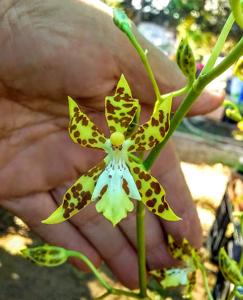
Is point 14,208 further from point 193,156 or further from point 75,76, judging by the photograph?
point 193,156

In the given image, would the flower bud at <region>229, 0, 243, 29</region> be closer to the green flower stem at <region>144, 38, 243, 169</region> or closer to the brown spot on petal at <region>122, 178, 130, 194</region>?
the green flower stem at <region>144, 38, 243, 169</region>

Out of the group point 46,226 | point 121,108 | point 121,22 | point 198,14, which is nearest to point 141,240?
point 121,108

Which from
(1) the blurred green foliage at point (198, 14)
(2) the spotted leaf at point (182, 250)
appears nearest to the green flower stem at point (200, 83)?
(2) the spotted leaf at point (182, 250)

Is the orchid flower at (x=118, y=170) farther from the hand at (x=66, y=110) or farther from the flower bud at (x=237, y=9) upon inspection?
the hand at (x=66, y=110)

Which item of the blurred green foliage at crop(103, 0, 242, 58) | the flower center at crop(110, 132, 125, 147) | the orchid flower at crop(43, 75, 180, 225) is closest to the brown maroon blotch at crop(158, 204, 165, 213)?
the orchid flower at crop(43, 75, 180, 225)

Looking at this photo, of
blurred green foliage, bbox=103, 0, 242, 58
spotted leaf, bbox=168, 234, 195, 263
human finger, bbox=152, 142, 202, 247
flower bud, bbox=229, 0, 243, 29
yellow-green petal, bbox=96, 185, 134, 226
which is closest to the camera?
flower bud, bbox=229, 0, 243, 29

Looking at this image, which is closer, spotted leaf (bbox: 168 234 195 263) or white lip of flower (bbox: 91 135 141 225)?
white lip of flower (bbox: 91 135 141 225)

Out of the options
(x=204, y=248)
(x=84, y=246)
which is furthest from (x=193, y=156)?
(x=84, y=246)

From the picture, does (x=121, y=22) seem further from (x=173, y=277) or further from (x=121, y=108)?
(x=173, y=277)
